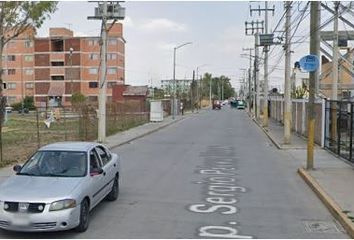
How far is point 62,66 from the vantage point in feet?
357

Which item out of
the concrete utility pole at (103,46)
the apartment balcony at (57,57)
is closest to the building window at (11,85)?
the apartment balcony at (57,57)

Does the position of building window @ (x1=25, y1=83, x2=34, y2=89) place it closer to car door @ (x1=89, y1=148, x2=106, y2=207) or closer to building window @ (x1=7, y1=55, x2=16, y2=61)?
building window @ (x1=7, y1=55, x2=16, y2=61)

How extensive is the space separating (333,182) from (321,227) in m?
4.62

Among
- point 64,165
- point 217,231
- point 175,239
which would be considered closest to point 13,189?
point 64,165

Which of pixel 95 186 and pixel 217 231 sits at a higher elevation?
pixel 95 186

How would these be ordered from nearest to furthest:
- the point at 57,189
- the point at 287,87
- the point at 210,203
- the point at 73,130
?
the point at 57,189, the point at 210,203, the point at 287,87, the point at 73,130

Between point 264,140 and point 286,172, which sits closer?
point 286,172

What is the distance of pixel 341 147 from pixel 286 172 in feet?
18.0

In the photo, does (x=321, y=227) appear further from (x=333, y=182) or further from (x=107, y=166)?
(x=333, y=182)

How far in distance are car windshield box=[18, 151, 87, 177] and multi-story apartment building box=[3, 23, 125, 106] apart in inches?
3853

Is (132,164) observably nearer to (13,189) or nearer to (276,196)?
(276,196)

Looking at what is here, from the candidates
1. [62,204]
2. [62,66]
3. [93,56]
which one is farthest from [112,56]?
[62,204]

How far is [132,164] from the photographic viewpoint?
1764cm

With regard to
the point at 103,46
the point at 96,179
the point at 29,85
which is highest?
the point at 103,46
